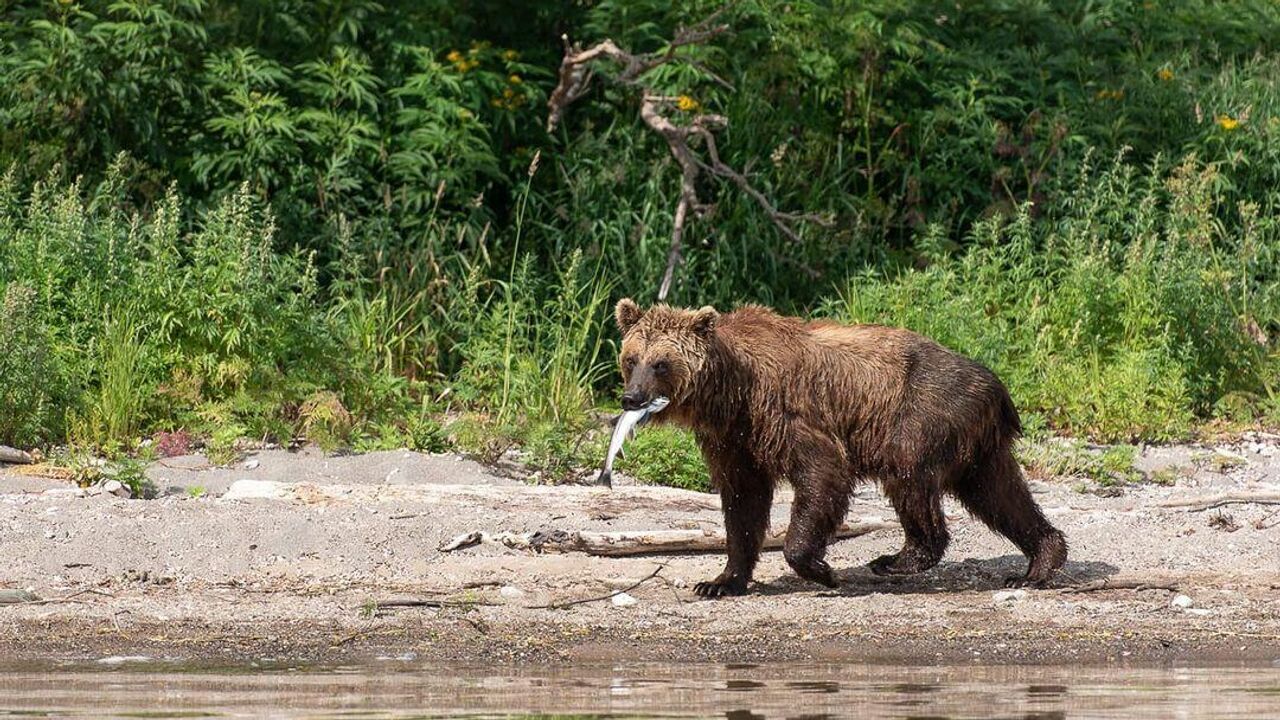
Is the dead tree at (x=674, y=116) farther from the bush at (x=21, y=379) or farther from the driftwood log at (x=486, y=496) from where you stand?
the bush at (x=21, y=379)

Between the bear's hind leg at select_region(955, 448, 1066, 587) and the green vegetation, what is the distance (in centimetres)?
220

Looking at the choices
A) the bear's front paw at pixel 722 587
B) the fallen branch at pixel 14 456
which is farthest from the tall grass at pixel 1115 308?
the fallen branch at pixel 14 456

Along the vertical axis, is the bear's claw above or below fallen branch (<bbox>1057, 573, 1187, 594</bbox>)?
below

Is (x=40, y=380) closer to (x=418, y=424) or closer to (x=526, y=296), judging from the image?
(x=418, y=424)

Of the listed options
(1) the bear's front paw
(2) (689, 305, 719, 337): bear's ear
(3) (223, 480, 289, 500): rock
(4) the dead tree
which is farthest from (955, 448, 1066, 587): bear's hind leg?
(4) the dead tree

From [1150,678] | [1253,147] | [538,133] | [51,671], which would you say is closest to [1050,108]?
[1253,147]

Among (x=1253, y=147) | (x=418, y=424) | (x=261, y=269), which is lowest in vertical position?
(x=418, y=424)

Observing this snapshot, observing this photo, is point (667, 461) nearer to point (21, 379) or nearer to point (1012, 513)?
point (1012, 513)

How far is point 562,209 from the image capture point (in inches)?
548

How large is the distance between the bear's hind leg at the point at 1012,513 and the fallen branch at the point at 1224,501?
1498 mm

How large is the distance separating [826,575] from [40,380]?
15.9ft

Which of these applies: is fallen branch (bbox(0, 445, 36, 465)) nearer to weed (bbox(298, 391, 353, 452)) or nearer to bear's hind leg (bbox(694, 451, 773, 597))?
weed (bbox(298, 391, 353, 452))

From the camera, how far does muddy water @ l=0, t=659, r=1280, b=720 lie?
19.3 ft

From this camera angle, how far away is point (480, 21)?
14664mm
